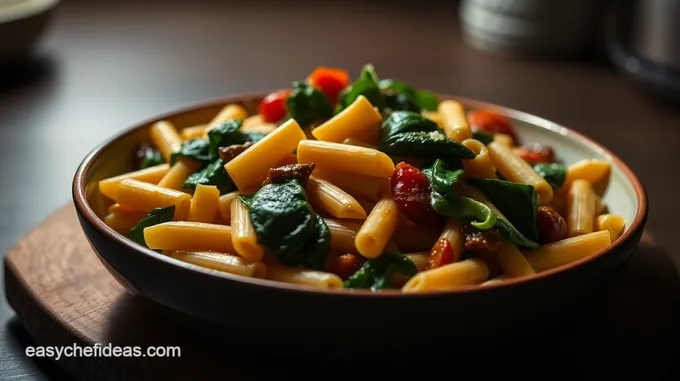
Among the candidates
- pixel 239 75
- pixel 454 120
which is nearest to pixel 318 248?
pixel 454 120

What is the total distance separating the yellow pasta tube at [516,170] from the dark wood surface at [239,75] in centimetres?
50

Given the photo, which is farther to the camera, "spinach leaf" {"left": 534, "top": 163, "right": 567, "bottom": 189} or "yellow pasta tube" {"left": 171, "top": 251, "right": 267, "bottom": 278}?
"spinach leaf" {"left": 534, "top": 163, "right": 567, "bottom": 189}

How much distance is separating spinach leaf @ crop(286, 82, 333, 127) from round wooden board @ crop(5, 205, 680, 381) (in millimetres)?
456

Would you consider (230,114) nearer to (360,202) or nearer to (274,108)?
(274,108)

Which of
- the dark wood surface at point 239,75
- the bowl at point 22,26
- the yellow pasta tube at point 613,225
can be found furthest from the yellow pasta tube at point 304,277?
the bowl at point 22,26

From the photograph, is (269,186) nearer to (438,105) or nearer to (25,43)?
(438,105)

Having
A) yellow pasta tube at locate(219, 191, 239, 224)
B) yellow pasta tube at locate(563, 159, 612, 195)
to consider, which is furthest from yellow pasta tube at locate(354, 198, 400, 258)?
yellow pasta tube at locate(563, 159, 612, 195)

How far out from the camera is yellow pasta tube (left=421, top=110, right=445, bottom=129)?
67.4 inches

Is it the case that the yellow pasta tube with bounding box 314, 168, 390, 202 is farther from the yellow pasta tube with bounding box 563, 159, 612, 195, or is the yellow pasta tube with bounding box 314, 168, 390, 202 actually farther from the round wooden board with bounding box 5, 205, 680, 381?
the yellow pasta tube with bounding box 563, 159, 612, 195

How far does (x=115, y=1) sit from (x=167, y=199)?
2646 mm

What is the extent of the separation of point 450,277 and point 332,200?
0.23 metres

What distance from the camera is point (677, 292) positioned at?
1596 mm

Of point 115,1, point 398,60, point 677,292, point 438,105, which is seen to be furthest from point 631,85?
point 115,1

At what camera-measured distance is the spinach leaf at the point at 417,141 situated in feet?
4.82
